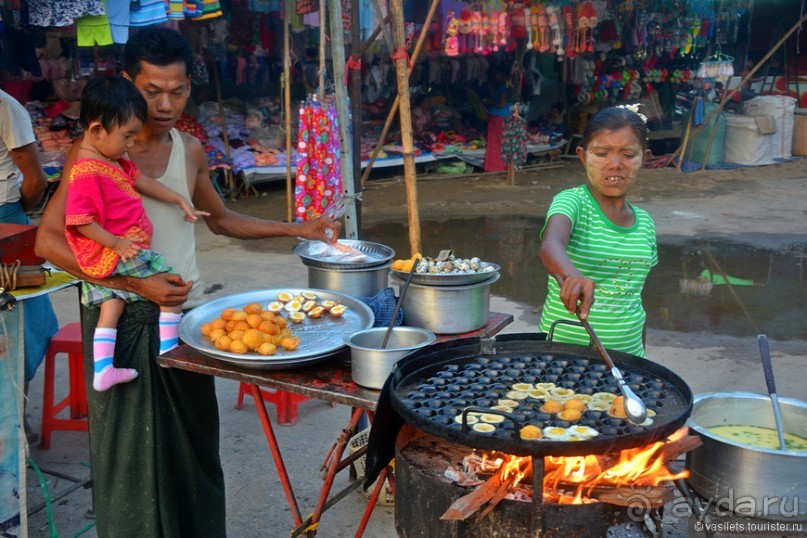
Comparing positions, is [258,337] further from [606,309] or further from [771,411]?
[771,411]

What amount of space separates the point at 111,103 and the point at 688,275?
236 inches

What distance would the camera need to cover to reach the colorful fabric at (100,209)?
231 cm

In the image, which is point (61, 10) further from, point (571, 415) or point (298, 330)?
Answer: point (571, 415)

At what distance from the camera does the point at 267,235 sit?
2904 mm

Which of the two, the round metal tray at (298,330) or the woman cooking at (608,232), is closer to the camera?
the round metal tray at (298,330)

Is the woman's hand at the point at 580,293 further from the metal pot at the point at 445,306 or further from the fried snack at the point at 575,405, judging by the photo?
the metal pot at the point at 445,306

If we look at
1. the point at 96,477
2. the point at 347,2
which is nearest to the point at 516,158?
the point at 347,2

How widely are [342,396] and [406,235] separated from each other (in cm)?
617

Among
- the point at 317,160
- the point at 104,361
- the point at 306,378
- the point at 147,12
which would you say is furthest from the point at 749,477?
the point at 147,12

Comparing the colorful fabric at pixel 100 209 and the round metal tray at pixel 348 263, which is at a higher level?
the colorful fabric at pixel 100 209

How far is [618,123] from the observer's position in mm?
2361

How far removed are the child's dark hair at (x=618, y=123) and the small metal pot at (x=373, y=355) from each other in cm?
85

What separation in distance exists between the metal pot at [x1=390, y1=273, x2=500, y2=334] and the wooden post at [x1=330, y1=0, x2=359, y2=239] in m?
2.27

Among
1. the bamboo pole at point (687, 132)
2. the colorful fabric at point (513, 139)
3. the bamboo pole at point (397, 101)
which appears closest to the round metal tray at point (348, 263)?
the bamboo pole at point (397, 101)
